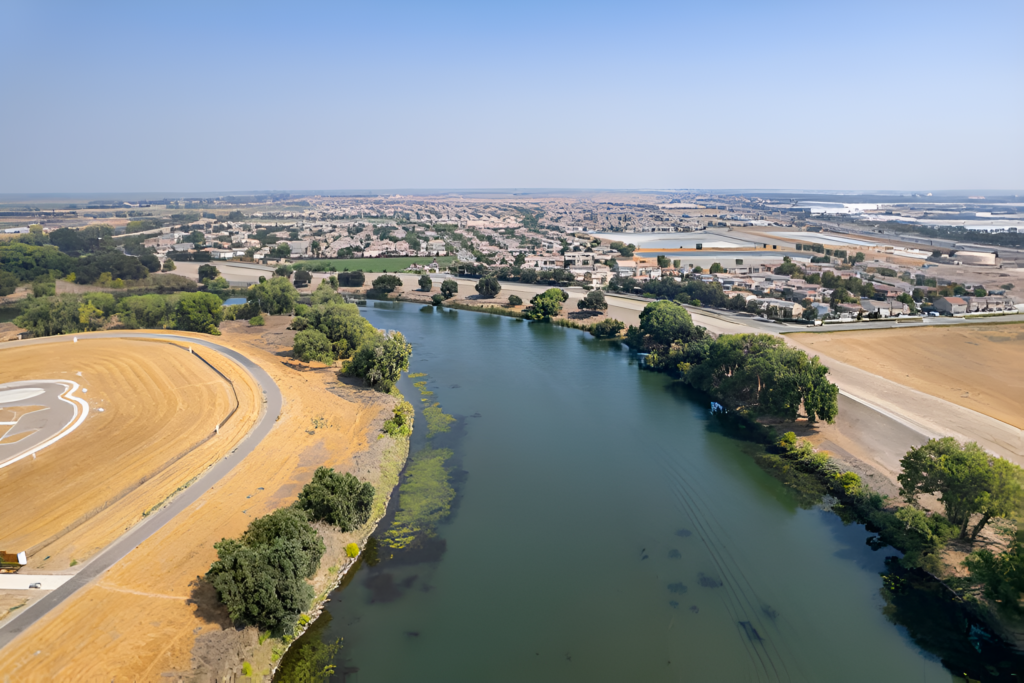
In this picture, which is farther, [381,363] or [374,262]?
[374,262]

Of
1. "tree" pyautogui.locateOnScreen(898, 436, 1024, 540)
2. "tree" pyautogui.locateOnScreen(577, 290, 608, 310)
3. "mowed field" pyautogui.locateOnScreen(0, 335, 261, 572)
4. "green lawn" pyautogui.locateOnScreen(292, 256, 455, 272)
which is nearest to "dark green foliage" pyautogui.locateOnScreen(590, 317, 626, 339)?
"tree" pyautogui.locateOnScreen(577, 290, 608, 310)

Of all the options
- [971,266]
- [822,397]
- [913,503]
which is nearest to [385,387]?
[822,397]

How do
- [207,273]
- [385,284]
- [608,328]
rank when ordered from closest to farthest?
[608,328] → [385,284] → [207,273]

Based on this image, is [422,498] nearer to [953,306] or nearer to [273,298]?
[273,298]

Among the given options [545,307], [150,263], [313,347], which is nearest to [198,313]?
[313,347]

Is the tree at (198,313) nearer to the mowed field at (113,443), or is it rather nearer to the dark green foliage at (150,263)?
the mowed field at (113,443)

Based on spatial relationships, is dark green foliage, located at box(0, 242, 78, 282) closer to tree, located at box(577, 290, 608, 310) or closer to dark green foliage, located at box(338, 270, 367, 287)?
dark green foliage, located at box(338, 270, 367, 287)

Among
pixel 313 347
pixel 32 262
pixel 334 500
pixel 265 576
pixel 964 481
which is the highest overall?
pixel 32 262
